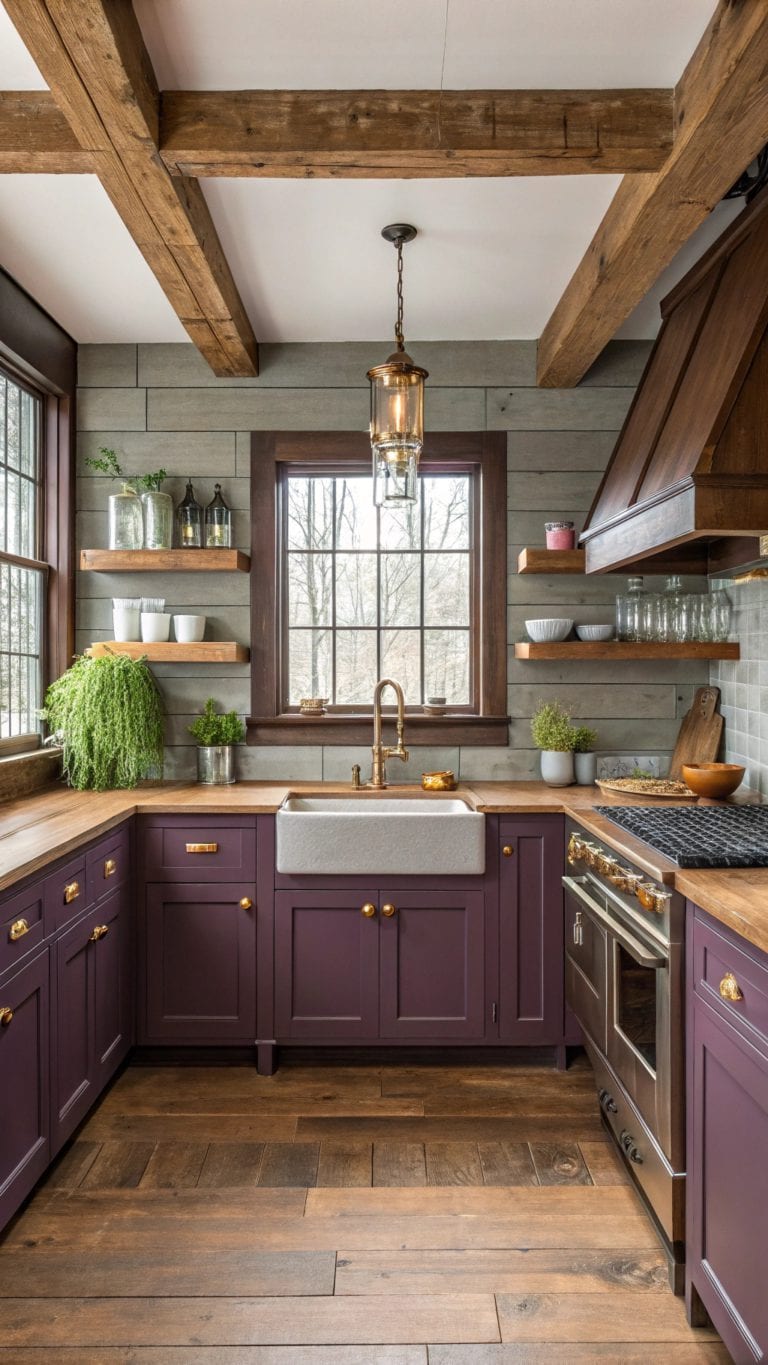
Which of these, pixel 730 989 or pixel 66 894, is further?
pixel 66 894

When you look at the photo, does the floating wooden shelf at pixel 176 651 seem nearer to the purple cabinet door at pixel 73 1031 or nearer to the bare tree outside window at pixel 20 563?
the bare tree outside window at pixel 20 563

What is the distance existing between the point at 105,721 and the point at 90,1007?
42.1 inches

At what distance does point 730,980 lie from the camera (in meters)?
1.60

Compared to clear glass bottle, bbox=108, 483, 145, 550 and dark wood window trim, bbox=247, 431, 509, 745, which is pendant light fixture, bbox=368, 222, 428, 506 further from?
clear glass bottle, bbox=108, 483, 145, 550

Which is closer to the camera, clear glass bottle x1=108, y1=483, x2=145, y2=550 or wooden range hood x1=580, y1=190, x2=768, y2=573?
wooden range hood x1=580, y1=190, x2=768, y2=573

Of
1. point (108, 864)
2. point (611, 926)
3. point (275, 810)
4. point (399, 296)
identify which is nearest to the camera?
point (611, 926)

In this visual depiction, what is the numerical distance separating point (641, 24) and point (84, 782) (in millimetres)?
2864

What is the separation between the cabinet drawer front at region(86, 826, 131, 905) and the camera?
8.41 ft

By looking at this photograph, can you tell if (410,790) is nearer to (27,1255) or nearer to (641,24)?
(27,1255)

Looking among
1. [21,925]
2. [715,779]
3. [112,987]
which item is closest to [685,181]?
[715,779]

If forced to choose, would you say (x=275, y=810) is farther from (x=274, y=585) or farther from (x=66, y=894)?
(x=274, y=585)

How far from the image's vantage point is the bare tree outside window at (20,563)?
316 cm

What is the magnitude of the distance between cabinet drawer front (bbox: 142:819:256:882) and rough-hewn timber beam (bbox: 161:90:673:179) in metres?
1.98

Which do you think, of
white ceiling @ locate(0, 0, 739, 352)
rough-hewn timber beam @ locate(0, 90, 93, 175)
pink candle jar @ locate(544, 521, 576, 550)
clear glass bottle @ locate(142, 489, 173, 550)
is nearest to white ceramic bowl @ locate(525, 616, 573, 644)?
pink candle jar @ locate(544, 521, 576, 550)
